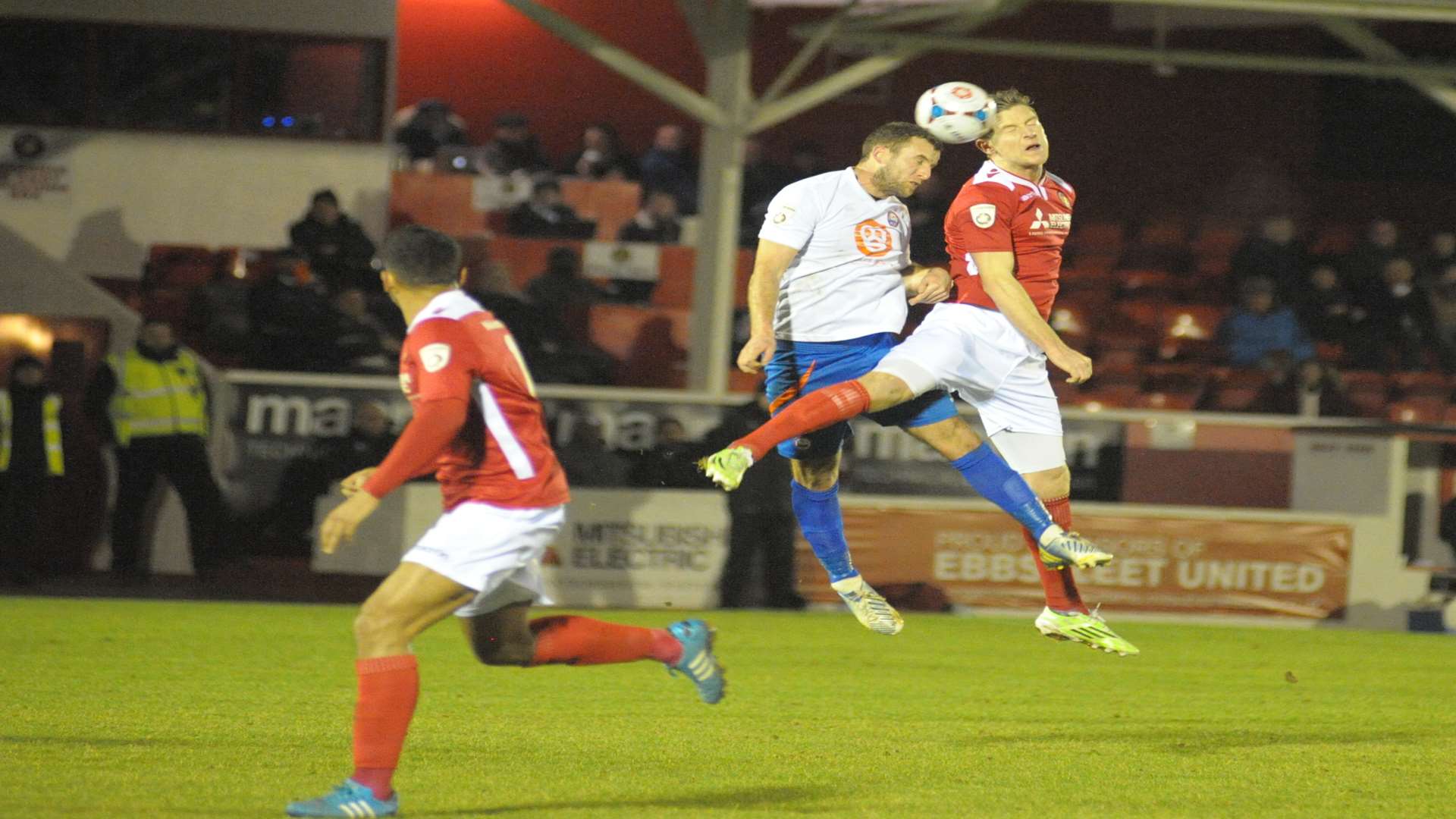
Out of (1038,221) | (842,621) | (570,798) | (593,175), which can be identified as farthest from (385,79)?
(570,798)

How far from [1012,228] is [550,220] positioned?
9760mm

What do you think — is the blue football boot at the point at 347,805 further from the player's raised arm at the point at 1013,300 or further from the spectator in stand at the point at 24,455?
the spectator in stand at the point at 24,455

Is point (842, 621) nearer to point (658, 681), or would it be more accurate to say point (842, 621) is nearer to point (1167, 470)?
point (1167, 470)

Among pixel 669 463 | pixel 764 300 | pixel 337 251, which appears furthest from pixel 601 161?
pixel 764 300

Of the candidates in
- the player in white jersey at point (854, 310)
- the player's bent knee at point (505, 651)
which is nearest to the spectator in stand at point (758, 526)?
the player in white jersey at point (854, 310)

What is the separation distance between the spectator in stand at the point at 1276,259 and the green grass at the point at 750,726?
→ 5671mm

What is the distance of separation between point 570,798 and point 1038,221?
9.09ft

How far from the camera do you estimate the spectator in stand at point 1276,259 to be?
1631 centimetres

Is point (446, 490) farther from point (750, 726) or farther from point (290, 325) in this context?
point (290, 325)

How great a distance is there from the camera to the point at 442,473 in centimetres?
517

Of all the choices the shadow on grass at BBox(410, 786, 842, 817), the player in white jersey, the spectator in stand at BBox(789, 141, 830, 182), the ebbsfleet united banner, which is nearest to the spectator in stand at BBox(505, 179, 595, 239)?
the spectator in stand at BBox(789, 141, 830, 182)

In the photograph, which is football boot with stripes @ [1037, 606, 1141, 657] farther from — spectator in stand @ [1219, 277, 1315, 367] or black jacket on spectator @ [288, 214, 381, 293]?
spectator in stand @ [1219, 277, 1315, 367]

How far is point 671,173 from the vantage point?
17281 millimetres

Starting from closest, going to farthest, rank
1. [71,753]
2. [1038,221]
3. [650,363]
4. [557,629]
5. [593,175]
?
[557,629] < [71,753] < [1038,221] < [650,363] < [593,175]
